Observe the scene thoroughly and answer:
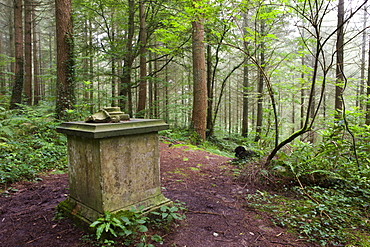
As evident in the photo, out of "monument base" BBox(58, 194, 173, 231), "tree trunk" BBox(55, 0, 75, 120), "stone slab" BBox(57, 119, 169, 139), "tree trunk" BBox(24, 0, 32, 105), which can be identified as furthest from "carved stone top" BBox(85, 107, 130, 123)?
"tree trunk" BBox(24, 0, 32, 105)

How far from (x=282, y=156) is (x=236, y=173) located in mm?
1097

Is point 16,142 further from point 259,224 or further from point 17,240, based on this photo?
point 259,224

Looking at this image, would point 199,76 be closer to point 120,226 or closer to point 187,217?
point 187,217

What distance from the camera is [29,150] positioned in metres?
5.36

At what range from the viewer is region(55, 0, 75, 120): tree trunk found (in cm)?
733

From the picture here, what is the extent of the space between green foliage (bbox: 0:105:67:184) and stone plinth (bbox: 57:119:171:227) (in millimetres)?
2154

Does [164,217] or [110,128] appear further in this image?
[164,217]

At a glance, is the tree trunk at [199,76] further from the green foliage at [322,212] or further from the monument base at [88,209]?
the monument base at [88,209]

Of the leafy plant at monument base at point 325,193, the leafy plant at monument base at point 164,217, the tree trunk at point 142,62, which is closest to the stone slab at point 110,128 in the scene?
the leafy plant at monument base at point 164,217

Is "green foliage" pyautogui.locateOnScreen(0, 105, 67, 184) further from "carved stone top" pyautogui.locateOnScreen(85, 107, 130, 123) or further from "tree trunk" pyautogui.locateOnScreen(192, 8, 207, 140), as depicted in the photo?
"tree trunk" pyautogui.locateOnScreen(192, 8, 207, 140)

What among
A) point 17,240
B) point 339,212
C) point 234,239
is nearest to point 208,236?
point 234,239

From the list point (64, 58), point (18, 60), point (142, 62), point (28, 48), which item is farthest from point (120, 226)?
point (28, 48)

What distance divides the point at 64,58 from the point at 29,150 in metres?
3.62

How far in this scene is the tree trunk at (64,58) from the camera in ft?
24.1
